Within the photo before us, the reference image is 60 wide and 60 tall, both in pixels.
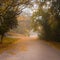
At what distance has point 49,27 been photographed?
118 ft

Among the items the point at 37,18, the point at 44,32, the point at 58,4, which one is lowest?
the point at 44,32

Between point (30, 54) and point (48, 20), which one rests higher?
point (48, 20)

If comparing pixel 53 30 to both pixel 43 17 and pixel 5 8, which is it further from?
pixel 5 8

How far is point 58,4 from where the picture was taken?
2984 cm

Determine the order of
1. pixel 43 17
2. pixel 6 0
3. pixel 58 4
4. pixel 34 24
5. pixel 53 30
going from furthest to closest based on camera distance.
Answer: pixel 34 24 → pixel 43 17 → pixel 53 30 → pixel 58 4 → pixel 6 0

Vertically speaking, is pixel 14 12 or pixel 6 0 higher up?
pixel 6 0

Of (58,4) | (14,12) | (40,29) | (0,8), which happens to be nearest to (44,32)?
(40,29)

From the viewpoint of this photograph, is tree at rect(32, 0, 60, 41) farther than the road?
Yes

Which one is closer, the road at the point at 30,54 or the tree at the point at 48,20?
the road at the point at 30,54

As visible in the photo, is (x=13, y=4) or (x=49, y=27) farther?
(x=49, y=27)

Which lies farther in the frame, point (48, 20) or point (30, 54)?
point (48, 20)

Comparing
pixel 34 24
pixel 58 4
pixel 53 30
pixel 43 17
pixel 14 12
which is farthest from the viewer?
pixel 34 24

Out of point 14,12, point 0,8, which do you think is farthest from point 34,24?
point 0,8

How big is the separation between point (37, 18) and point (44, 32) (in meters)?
3.47
